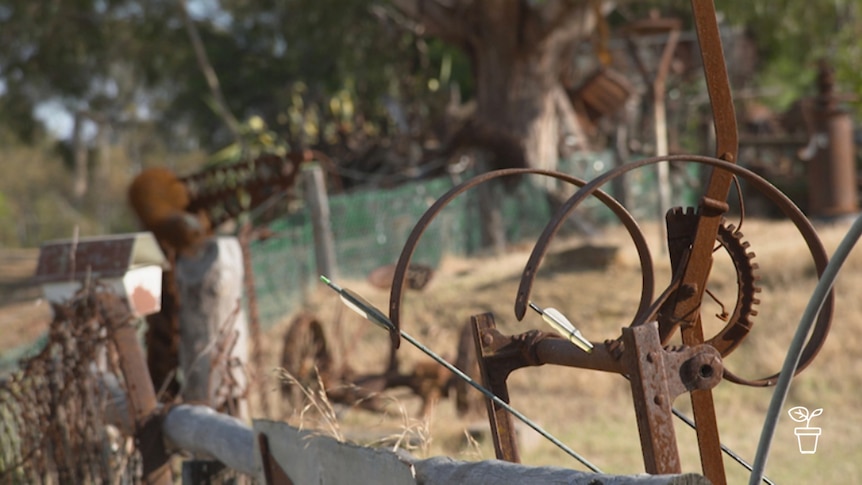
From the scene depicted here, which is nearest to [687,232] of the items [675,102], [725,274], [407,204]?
[725,274]

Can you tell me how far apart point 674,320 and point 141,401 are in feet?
7.16

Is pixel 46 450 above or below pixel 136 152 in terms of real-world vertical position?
below

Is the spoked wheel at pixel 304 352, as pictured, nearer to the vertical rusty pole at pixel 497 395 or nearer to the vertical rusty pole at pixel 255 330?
the vertical rusty pole at pixel 255 330

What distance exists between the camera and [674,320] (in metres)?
1.94

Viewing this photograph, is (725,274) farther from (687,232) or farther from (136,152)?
(136,152)

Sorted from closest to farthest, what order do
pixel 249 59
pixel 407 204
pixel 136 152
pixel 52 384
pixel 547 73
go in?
1. pixel 52 384
2. pixel 407 204
3. pixel 547 73
4. pixel 249 59
5. pixel 136 152

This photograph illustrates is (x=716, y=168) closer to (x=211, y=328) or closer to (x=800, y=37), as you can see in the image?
(x=211, y=328)

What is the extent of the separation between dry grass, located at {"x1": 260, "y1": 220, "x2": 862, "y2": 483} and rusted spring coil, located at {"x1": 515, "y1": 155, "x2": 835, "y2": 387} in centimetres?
259

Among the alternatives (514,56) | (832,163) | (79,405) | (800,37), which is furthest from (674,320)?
(800,37)

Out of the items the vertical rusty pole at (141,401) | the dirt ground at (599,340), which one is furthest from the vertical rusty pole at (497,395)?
the dirt ground at (599,340)

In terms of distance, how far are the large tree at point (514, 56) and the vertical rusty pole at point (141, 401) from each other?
360 inches

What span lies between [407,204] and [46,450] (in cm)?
798

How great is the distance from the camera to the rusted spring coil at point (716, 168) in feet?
5.71

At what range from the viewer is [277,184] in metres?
6.53
